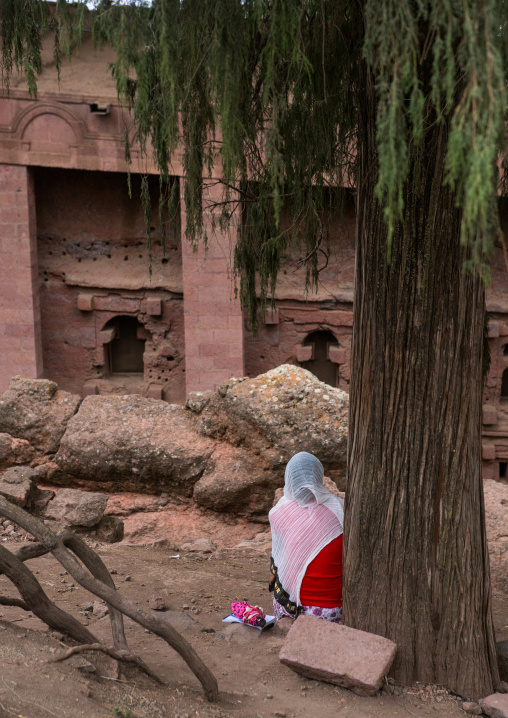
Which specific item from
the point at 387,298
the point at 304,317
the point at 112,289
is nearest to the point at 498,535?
the point at 387,298

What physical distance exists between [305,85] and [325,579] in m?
3.06

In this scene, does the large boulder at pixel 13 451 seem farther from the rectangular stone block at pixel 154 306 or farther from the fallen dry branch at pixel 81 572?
the rectangular stone block at pixel 154 306

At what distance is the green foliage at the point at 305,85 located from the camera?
2729 mm

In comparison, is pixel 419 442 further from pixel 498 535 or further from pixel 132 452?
pixel 132 452

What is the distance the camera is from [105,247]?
1596cm

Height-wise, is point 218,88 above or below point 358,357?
above

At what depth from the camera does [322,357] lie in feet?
53.0

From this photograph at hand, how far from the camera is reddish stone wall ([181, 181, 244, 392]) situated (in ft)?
47.5

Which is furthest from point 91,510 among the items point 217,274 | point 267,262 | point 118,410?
point 217,274

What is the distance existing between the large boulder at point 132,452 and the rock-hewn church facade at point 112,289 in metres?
6.23

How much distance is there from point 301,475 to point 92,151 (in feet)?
36.3

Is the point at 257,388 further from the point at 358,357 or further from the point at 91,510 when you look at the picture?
the point at 358,357

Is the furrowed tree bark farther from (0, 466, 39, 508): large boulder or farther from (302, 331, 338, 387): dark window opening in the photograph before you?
(302, 331, 338, 387): dark window opening

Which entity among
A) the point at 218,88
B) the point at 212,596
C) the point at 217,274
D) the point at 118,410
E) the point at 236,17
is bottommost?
the point at 212,596
